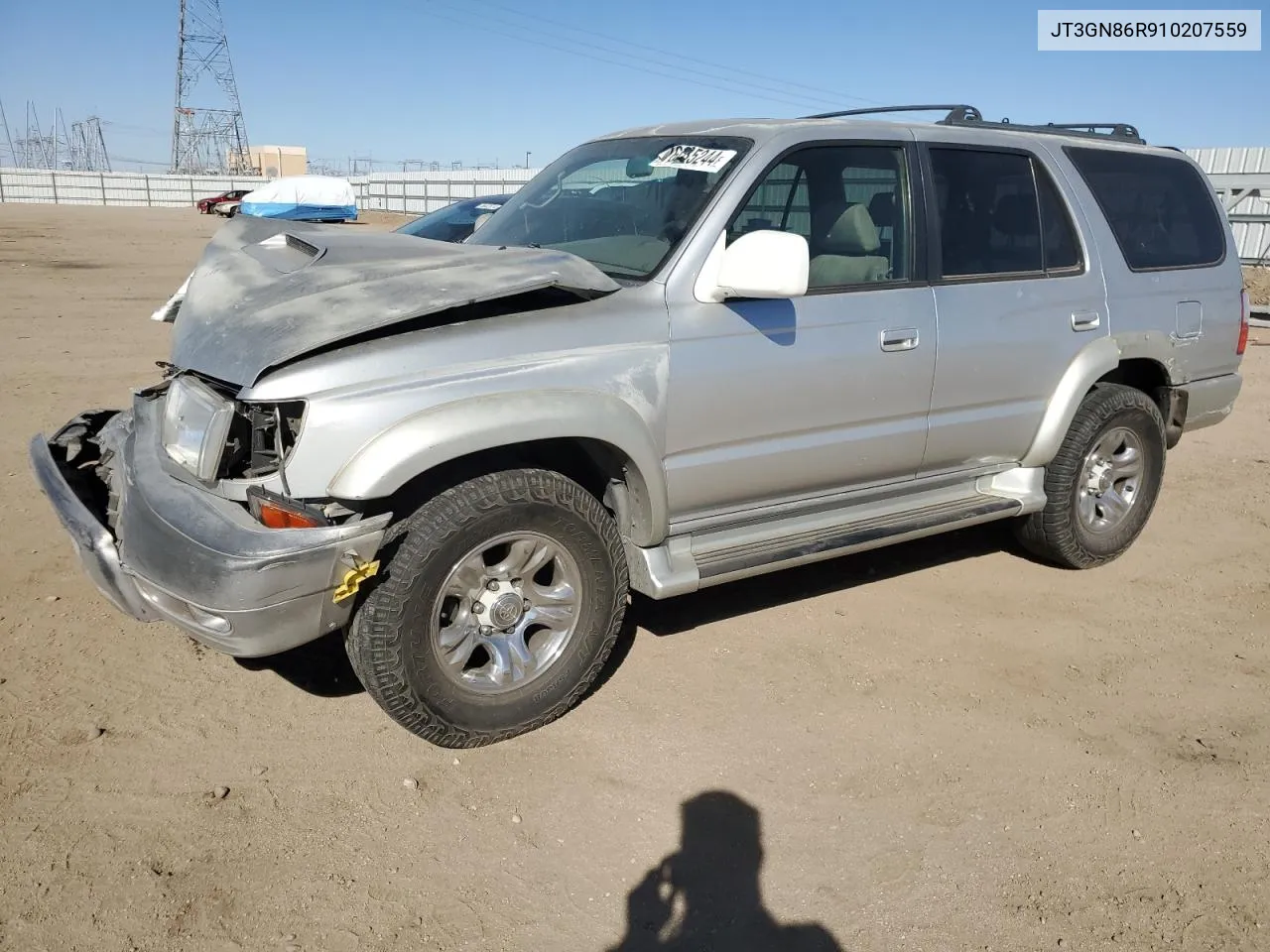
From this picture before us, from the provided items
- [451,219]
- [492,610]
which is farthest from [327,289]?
[451,219]

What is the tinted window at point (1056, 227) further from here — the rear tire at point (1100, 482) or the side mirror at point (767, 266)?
the side mirror at point (767, 266)

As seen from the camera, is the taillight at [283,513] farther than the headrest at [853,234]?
No

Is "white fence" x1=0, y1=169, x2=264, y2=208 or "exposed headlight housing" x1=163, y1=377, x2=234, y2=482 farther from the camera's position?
"white fence" x1=0, y1=169, x2=264, y2=208

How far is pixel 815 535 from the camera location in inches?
155

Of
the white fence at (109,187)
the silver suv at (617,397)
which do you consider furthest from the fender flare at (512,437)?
the white fence at (109,187)

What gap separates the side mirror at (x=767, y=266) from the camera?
3293 millimetres

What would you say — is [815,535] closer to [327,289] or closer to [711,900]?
[711,900]

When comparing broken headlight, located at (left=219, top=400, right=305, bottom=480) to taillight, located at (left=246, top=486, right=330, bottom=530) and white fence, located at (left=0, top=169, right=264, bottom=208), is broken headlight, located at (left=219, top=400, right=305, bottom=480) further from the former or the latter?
white fence, located at (left=0, top=169, right=264, bottom=208)

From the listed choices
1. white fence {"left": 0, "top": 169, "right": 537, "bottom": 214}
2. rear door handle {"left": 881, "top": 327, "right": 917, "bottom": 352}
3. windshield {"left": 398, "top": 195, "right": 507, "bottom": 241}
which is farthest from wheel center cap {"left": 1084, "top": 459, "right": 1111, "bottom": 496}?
white fence {"left": 0, "top": 169, "right": 537, "bottom": 214}

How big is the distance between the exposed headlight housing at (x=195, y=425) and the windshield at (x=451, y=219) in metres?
5.08

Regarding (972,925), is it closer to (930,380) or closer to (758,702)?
(758,702)

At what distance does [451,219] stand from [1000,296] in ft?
21.6

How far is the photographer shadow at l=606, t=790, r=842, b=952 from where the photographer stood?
2.57 meters

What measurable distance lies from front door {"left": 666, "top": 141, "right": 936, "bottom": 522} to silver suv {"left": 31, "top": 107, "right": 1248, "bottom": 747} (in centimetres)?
1
